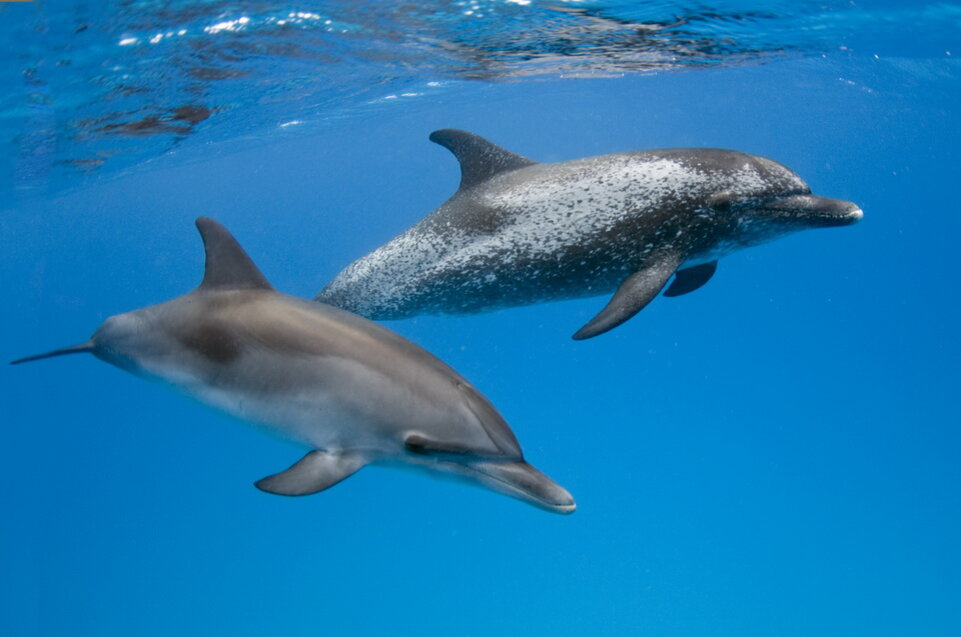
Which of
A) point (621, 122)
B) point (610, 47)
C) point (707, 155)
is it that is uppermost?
point (610, 47)

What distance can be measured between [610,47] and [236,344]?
11788 mm

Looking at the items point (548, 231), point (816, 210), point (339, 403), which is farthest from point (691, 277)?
point (339, 403)

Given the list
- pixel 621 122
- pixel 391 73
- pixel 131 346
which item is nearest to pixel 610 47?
pixel 391 73

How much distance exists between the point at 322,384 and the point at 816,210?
4005mm

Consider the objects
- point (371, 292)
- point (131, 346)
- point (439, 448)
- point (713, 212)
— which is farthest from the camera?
point (371, 292)

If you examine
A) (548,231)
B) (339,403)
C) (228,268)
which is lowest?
(339,403)

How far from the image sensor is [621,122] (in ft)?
133

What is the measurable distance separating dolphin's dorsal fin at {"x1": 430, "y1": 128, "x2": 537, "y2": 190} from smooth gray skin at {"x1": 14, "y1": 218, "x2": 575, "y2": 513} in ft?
8.04

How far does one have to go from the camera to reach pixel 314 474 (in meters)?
3.69

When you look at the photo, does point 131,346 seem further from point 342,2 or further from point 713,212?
point 342,2

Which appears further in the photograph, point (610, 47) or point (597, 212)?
point (610, 47)

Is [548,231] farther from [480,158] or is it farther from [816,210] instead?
[816,210]

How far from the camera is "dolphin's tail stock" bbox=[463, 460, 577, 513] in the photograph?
3385 mm

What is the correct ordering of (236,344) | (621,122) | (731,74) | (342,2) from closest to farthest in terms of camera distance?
1. (236,344)
2. (342,2)
3. (731,74)
4. (621,122)
